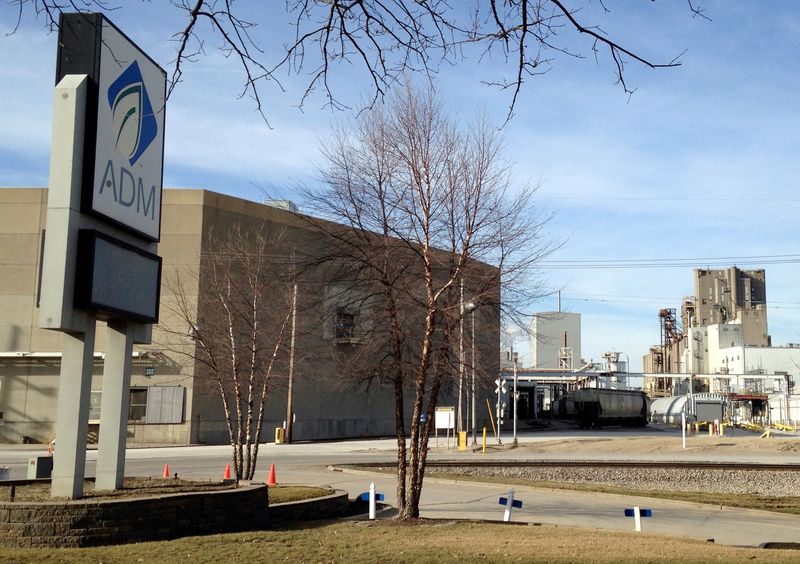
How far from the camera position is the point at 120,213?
1367cm

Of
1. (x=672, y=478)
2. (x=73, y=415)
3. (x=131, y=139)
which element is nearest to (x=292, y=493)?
(x=73, y=415)

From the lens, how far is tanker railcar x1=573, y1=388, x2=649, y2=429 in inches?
2618

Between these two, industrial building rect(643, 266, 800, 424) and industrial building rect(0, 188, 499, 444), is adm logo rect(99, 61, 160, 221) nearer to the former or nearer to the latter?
industrial building rect(0, 188, 499, 444)

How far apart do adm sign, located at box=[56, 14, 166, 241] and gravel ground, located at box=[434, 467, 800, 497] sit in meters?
16.8

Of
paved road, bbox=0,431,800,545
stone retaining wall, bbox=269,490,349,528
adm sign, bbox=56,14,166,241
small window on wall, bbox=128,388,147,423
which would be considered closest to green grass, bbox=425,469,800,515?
paved road, bbox=0,431,800,545

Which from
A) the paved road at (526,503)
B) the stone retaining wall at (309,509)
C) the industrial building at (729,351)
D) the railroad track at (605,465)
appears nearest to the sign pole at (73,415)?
the stone retaining wall at (309,509)

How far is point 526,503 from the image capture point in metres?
20.4

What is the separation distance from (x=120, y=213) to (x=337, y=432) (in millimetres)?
41557

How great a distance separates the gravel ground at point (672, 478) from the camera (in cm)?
2617

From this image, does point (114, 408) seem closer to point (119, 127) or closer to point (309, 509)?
point (309, 509)

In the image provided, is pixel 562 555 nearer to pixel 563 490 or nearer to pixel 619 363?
pixel 563 490

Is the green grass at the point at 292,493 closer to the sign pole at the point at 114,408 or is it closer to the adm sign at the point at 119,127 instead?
the sign pole at the point at 114,408

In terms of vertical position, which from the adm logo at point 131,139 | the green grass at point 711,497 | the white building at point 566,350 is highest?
the white building at point 566,350

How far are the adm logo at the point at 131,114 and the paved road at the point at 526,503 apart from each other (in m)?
9.58
